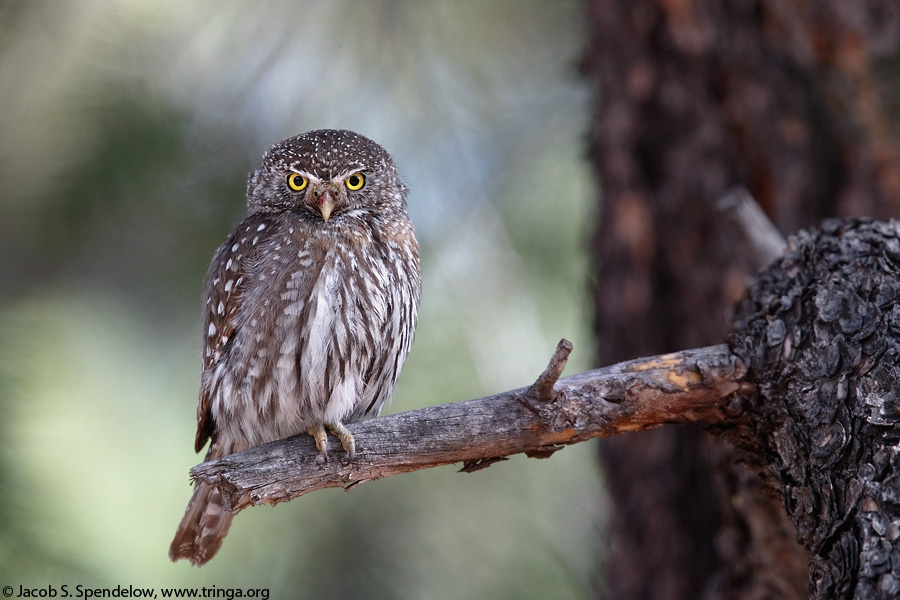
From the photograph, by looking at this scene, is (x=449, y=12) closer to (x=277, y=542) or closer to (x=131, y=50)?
(x=131, y=50)

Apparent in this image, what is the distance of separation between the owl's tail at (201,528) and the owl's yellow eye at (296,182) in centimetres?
116

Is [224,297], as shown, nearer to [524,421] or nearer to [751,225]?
[524,421]

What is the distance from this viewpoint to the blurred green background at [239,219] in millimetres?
3457


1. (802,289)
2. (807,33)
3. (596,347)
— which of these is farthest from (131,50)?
(807,33)

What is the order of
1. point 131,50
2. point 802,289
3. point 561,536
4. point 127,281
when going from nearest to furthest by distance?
point 802,289 < point 131,50 < point 127,281 < point 561,536

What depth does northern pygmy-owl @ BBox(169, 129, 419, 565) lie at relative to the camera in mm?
3078

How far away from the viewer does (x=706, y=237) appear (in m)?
4.11

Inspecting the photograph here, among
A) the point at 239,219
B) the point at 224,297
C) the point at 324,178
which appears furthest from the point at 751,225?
the point at 239,219

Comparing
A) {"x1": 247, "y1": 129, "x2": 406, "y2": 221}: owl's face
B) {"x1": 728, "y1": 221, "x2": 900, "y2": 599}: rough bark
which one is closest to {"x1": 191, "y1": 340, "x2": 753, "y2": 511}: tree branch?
{"x1": 728, "y1": 221, "x2": 900, "y2": 599}: rough bark

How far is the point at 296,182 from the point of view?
337 cm

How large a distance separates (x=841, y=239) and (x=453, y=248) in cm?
186

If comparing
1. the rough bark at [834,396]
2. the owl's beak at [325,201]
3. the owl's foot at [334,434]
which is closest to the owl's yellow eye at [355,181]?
the owl's beak at [325,201]

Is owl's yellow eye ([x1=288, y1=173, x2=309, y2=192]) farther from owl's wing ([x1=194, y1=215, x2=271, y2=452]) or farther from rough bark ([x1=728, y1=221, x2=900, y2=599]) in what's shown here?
rough bark ([x1=728, y1=221, x2=900, y2=599])

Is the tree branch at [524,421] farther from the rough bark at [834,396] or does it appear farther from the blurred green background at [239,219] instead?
the blurred green background at [239,219]
